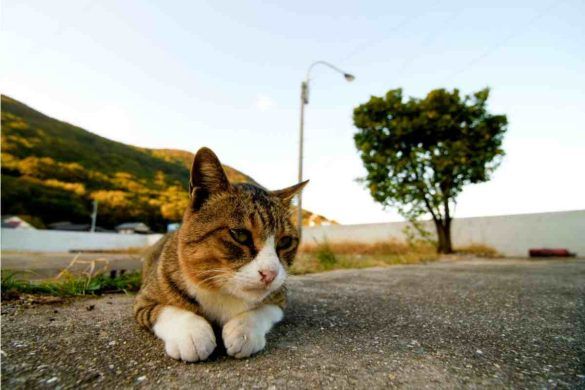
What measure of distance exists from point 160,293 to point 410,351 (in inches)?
53.7

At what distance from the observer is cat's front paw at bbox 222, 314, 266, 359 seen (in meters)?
1.26

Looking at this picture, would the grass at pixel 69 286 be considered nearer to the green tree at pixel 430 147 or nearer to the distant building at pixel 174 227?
the distant building at pixel 174 227

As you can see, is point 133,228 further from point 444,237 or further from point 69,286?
point 69,286

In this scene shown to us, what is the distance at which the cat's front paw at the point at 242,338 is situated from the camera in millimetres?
1262

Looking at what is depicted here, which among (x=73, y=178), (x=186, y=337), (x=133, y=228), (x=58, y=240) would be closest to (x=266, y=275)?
(x=186, y=337)

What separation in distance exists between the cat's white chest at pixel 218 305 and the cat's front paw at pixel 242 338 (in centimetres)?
18

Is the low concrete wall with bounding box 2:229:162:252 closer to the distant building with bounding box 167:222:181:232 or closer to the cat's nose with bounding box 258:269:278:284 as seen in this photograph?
the distant building with bounding box 167:222:181:232

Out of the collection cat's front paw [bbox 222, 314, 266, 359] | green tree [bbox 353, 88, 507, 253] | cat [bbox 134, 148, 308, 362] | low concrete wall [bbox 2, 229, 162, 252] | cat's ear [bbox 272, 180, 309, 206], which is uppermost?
green tree [bbox 353, 88, 507, 253]

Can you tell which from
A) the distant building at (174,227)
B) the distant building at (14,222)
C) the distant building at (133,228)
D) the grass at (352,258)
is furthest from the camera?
the distant building at (133,228)

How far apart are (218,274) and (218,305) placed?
0.18 m

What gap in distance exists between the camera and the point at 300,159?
1073cm

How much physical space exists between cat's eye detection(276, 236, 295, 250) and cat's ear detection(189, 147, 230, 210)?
1.57 ft

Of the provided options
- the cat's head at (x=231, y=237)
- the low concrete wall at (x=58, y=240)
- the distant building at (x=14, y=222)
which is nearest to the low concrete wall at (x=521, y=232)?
the cat's head at (x=231, y=237)

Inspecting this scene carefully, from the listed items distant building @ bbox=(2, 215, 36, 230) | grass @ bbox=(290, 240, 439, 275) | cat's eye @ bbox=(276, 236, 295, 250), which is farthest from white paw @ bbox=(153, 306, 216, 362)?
distant building @ bbox=(2, 215, 36, 230)
